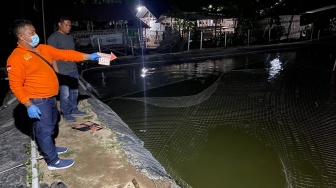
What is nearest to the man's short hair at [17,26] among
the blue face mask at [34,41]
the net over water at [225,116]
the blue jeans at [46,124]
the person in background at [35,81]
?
the person in background at [35,81]

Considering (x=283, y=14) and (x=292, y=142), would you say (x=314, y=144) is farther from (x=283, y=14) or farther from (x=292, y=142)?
(x=283, y=14)

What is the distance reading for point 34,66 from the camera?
257 centimetres

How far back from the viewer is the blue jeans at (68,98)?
13.9ft

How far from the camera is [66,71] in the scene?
4.19 meters

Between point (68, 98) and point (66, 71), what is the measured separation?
1.67 feet

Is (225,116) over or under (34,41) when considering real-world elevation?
under

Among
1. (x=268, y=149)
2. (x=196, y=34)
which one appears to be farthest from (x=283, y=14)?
(x=268, y=149)

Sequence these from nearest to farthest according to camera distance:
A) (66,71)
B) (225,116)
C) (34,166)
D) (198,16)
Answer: (34,166) → (66,71) → (225,116) → (198,16)

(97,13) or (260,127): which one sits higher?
(97,13)

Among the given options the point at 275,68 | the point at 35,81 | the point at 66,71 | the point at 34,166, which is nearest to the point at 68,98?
the point at 66,71

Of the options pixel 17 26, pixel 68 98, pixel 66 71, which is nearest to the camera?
pixel 17 26

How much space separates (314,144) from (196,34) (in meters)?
12.1

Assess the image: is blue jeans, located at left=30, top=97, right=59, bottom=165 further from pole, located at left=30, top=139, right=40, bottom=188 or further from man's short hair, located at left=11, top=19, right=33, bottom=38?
man's short hair, located at left=11, top=19, right=33, bottom=38

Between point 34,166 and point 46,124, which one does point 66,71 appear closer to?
point 46,124
